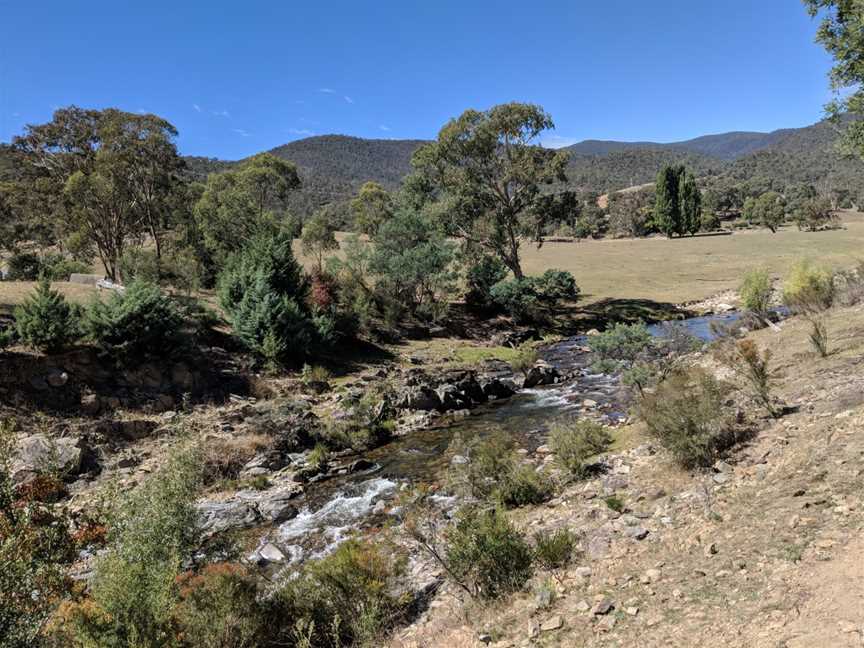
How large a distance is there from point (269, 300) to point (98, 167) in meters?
17.7

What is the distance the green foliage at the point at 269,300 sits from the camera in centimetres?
2583

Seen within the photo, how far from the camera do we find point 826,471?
7.64m

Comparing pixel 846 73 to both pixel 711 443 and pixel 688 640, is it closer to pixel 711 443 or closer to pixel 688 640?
pixel 711 443

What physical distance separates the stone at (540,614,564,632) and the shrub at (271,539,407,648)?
2.34 m

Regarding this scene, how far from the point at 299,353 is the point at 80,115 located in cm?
2576

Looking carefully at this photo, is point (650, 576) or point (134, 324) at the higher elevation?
point (134, 324)

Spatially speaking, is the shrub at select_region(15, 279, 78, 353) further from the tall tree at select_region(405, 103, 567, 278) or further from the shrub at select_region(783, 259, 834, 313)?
the shrub at select_region(783, 259, 834, 313)

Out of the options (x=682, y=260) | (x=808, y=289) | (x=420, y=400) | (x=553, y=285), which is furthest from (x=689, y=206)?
(x=420, y=400)

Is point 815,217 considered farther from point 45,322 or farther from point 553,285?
point 45,322

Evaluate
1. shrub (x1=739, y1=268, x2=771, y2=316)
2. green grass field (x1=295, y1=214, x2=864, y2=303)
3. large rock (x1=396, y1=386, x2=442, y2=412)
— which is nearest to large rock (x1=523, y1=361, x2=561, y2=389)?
large rock (x1=396, y1=386, x2=442, y2=412)

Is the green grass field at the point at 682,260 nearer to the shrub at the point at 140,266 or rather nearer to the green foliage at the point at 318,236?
the green foliage at the point at 318,236

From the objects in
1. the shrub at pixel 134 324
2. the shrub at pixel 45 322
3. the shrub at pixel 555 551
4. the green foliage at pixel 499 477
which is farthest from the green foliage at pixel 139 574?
the shrub at pixel 134 324

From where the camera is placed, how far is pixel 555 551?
794 cm

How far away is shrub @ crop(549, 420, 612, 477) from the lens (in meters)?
12.1
